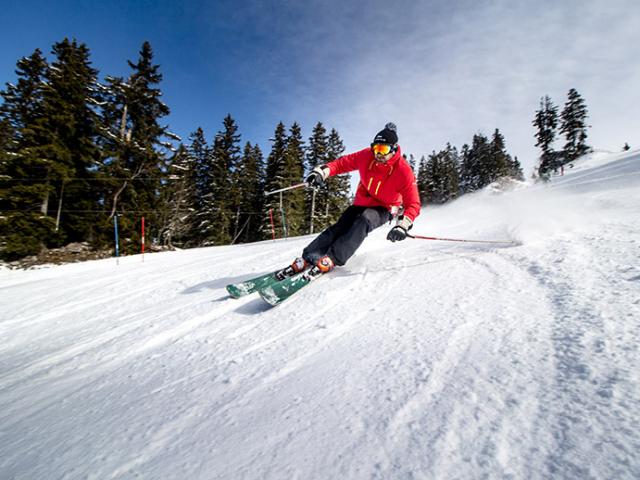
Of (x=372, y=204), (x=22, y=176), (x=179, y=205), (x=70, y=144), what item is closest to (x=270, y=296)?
(x=372, y=204)

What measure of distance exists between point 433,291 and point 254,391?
1.82 metres

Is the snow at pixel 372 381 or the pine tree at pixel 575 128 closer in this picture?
the snow at pixel 372 381

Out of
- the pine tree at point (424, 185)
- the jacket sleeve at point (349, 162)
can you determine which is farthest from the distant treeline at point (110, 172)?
the pine tree at point (424, 185)

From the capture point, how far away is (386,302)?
2625mm

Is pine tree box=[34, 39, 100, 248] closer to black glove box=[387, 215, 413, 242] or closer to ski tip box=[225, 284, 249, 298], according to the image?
ski tip box=[225, 284, 249, 298]

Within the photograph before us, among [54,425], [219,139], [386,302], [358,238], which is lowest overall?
[54,425]

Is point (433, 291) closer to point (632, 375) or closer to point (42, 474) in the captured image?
point (632, 375)

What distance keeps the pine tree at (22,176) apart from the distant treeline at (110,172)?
0.15 ft

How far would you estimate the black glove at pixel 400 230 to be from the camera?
362 cm

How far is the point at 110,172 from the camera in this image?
60.5 feet

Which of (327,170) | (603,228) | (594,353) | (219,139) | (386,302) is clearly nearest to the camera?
(594,353)

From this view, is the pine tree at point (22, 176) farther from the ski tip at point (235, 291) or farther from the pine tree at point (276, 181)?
the ski tip at point (235, 291)

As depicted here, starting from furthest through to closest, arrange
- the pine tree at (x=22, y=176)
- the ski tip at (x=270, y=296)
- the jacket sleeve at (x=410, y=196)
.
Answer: the pine tree at (x=22, y=176)
the jacket sleeve at (x=410, y=196)
the ski tip at (x=270, y=296)

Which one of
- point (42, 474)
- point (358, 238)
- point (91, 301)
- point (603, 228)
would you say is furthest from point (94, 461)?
point (603, 228)
